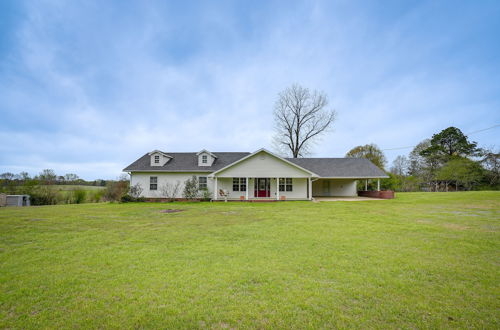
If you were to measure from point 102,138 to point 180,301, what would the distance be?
29165 millimetres

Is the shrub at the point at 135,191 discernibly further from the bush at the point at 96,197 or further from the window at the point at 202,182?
A: the window at the point at 202,182

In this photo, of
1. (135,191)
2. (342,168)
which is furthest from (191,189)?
A: (342,168)

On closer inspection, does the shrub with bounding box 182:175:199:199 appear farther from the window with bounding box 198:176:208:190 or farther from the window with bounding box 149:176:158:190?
the window with bounding box 149:176:158:190

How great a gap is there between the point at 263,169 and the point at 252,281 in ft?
57.2

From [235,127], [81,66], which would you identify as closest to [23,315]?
[81,66]

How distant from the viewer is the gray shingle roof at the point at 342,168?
23.7 meters

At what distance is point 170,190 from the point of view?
882 inches

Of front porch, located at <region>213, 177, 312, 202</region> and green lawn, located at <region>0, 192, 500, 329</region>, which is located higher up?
front porch, located at <region>213, 177, 312, 202</region>

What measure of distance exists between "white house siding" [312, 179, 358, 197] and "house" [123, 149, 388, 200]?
A: 2.90 m

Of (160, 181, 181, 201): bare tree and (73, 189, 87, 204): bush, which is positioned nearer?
(160, 181, 181, 201): bare tree

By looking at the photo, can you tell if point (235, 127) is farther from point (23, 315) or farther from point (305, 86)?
point (23, 315)

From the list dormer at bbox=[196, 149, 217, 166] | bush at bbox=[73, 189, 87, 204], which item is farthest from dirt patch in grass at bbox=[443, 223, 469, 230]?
bush at bbox=[73, 189, 87, 204]

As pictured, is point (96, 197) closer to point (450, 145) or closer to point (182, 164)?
point (182, 164)

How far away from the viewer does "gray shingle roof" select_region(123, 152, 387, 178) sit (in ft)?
74.7
